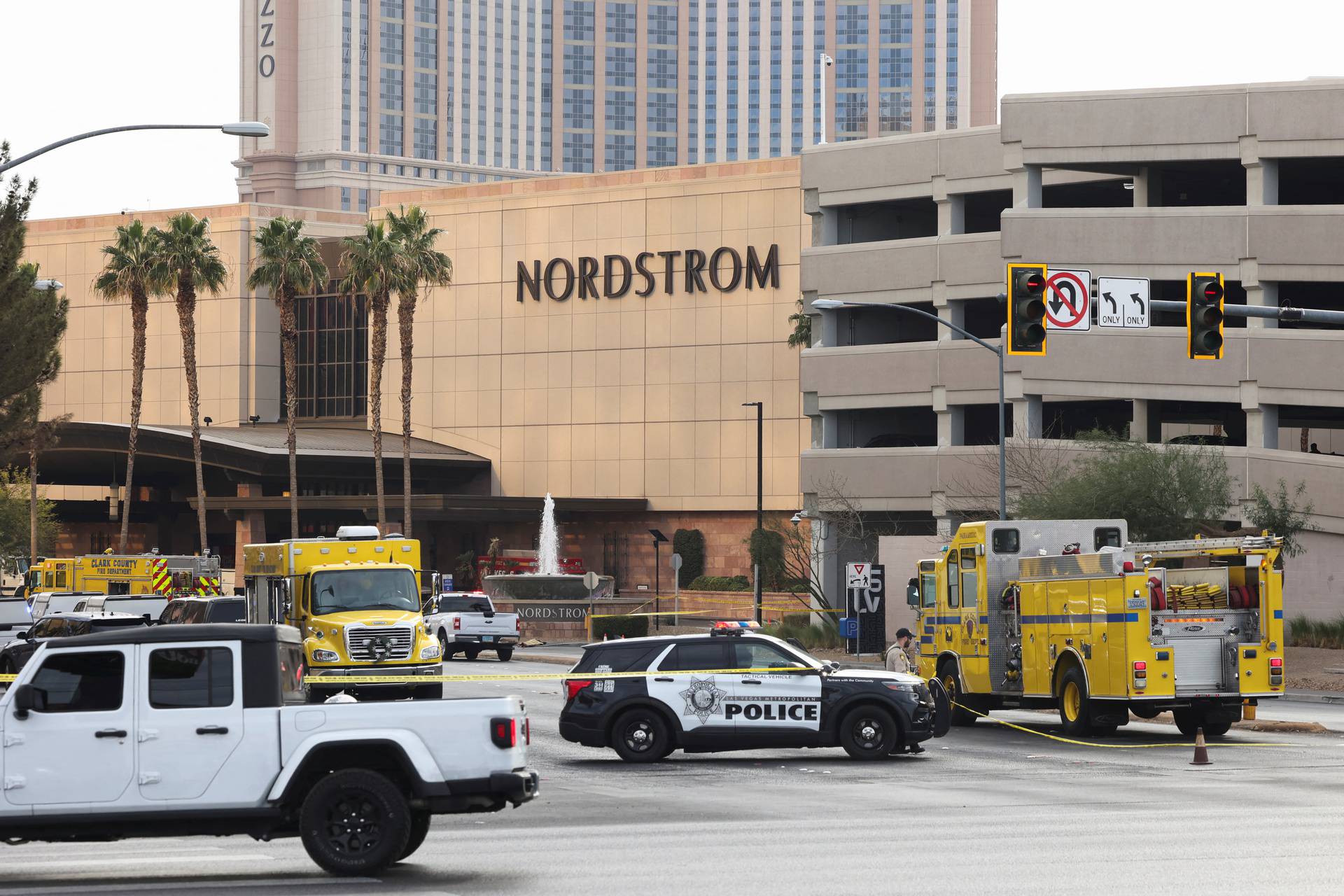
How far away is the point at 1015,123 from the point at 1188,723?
112ft

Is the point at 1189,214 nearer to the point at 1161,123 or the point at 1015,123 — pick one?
the point at 1161,123

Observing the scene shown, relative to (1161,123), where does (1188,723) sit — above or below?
below

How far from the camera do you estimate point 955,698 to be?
29062mm

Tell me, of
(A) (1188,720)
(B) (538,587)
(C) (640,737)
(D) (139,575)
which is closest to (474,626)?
(D) (139,575)

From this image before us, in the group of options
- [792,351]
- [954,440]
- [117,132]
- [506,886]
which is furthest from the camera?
[792,351]

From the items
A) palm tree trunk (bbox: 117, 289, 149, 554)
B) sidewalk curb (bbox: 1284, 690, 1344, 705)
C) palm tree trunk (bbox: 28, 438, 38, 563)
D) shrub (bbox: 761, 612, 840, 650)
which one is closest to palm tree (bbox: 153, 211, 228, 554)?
palm tree trunk (bbox: 117, 289, 149, 554)

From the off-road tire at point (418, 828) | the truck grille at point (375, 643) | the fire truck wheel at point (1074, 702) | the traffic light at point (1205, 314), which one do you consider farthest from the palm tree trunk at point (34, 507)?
the off-road tire at point (418, 828)

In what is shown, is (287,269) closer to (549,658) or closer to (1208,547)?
(549,658)

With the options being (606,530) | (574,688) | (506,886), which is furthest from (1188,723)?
(606,530)

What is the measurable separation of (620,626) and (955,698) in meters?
32.7

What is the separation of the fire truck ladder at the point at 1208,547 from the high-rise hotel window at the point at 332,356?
74.8 meters

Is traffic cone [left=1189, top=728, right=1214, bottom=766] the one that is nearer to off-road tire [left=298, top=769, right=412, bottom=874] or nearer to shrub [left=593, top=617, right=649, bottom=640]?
off-road tire [left=298, top=769, right=412, bottom=874]

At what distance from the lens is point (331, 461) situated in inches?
3300

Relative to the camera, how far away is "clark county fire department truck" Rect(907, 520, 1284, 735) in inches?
987
